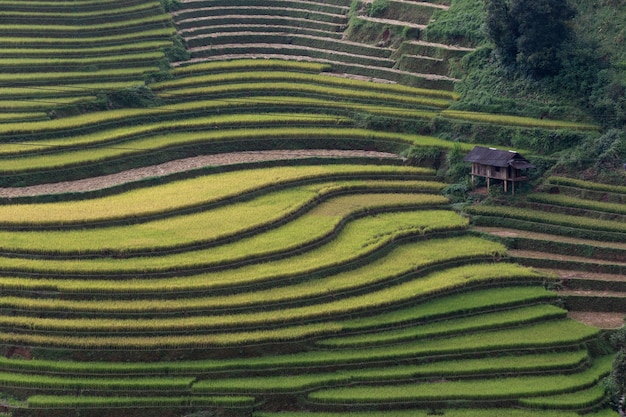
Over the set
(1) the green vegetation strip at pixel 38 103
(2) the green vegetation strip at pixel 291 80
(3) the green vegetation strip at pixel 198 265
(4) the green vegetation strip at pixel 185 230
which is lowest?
(3) the green vegetation strip at pixel 198 265

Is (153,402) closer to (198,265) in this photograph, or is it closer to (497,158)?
(198,265)

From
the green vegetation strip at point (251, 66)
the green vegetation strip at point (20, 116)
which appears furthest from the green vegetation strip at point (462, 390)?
the green vegetation strip at point (251, 66)

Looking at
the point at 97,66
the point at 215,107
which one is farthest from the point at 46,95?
the point at 215,107

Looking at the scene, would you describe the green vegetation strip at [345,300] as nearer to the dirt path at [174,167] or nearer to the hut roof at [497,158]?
the hut roof at [497,158]

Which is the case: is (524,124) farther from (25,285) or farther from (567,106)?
(25,285)

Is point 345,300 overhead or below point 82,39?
below

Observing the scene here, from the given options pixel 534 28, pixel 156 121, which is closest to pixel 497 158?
pixel 534 28
